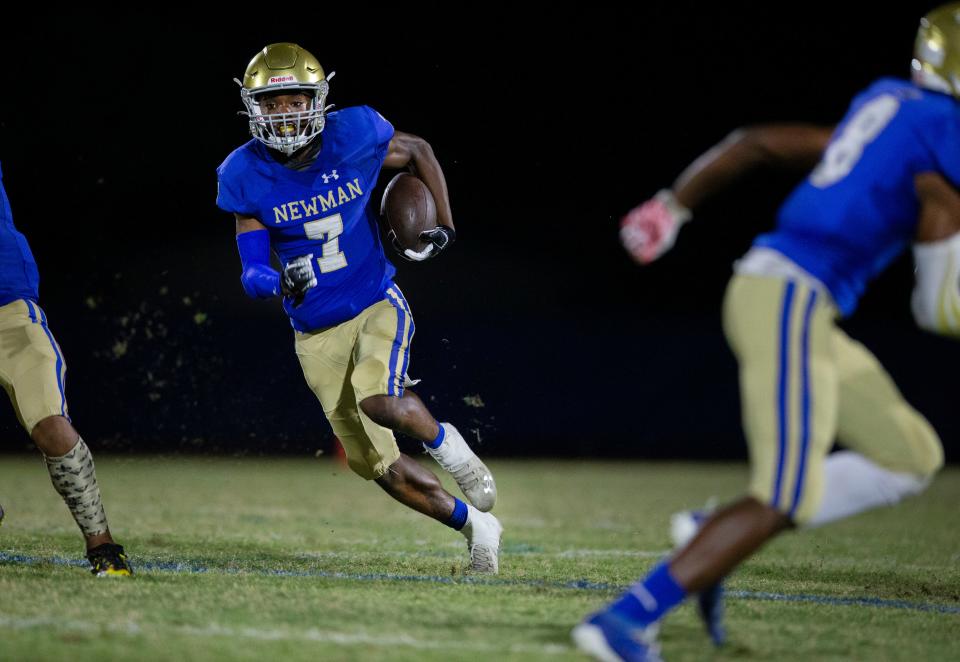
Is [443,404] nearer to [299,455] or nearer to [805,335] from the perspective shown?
[805,335]

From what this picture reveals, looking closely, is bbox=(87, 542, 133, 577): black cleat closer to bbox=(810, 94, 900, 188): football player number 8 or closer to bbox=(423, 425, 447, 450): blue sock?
bbox=(423, 425, 447, 450): blue sock

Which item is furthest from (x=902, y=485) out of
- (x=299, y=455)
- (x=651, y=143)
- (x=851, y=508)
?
(x=299, y=455)

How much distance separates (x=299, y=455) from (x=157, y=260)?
3.23m

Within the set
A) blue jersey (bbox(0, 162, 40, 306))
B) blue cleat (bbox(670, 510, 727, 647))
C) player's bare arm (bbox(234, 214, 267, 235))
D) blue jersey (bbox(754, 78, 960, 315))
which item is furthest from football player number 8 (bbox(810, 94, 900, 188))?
blue jersey (bbox(0, 162, 40, 306))

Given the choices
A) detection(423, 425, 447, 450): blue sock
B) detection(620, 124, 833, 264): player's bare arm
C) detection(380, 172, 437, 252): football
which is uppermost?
detection(620, 124, 833, 264): player's bare arm

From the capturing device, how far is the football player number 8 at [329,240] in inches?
196

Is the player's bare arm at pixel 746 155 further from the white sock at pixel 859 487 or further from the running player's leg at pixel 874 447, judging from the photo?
the white sock at pixel 859 487

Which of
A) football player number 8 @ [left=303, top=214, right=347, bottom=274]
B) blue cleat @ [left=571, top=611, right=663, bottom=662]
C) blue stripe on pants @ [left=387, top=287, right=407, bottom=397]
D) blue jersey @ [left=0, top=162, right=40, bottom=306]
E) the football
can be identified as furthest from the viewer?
the football

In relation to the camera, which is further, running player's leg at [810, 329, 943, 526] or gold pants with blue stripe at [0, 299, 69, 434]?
gold pants with blue stripe at [0, 299, 69, 434]

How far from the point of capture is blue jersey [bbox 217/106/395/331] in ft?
16.0

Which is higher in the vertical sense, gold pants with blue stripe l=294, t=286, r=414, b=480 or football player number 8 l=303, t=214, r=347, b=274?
football player number 8 l=303, t=214, r=347, b=274

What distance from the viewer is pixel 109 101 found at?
14266mm

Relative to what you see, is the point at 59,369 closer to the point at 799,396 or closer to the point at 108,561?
the point at 108,561

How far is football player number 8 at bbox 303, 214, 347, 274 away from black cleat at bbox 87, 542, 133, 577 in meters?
1.40
